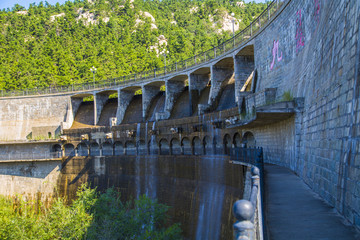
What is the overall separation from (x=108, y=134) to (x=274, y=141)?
2407 cm

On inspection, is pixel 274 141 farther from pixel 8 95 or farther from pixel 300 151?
pixel 8 95

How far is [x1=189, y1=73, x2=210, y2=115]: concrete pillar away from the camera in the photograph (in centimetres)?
4069

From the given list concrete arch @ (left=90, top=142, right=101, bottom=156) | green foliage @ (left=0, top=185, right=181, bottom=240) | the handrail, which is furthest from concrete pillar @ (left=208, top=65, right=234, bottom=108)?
concrete arch @ (left=90, top=142, right=101, bottom=156)

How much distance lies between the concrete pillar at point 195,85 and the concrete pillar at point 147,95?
25.6 feet

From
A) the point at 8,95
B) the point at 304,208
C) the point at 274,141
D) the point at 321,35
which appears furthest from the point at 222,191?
the point at 8,95

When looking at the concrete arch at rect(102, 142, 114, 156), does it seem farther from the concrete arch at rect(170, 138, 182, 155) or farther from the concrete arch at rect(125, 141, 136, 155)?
the concrete arch at rect(170, 138, 182, 155)

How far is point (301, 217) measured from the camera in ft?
28.0

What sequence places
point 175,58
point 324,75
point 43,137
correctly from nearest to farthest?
point 324,75
point 43,137
point 175,58

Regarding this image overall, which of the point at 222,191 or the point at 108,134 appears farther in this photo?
the point at 108,134

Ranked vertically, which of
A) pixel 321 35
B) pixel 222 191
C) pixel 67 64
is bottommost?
pixel 222 191

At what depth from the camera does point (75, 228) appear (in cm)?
2272

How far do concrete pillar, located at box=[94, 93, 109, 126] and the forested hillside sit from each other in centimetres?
1634

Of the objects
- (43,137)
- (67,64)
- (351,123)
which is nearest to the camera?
(351,123)

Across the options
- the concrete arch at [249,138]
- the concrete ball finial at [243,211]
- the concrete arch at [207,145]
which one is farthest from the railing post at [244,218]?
the concrete arch at [207,145]
